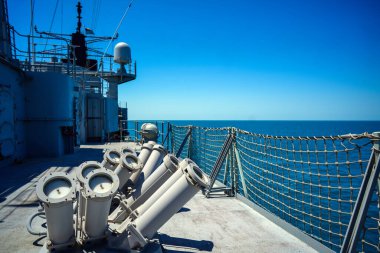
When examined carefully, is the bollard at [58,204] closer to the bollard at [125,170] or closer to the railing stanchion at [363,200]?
the bollard at [125,170]

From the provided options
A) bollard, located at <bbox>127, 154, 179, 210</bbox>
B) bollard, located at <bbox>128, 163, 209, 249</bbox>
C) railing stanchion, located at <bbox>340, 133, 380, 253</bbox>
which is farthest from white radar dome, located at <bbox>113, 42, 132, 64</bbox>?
railing stanchion, located at <bbox>340, 133, 380, 253</bbox>

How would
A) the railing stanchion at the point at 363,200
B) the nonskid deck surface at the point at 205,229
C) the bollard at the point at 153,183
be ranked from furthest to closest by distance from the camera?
the bollard at the point at 153,183
the nonskid deck surface at the point at 205,229
the railing stanchion at the point at 363,200

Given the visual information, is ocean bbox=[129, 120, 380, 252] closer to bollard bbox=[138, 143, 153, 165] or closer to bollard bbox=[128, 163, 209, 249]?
bollard bbox=[128, 163, 209, 249]

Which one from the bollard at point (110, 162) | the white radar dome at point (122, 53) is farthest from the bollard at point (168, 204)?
the white radar dome at point (122, 53)

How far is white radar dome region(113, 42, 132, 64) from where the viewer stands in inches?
825

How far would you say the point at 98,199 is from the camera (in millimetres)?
2957

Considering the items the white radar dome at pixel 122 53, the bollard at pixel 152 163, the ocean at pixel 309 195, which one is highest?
the white radar dome at pixel 122 53

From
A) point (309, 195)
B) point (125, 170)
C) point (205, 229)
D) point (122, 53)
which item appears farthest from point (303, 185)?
point (122, 53)

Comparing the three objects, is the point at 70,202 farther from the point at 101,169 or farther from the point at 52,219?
the point at 101,169

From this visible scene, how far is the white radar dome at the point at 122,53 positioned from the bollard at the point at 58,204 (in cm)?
1912

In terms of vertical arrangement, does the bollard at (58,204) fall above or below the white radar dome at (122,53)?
below

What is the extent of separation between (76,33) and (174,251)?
24968 millimetres

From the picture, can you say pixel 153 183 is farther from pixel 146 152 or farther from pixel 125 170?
pixel 146 152

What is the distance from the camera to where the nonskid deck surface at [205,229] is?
3.61 m
